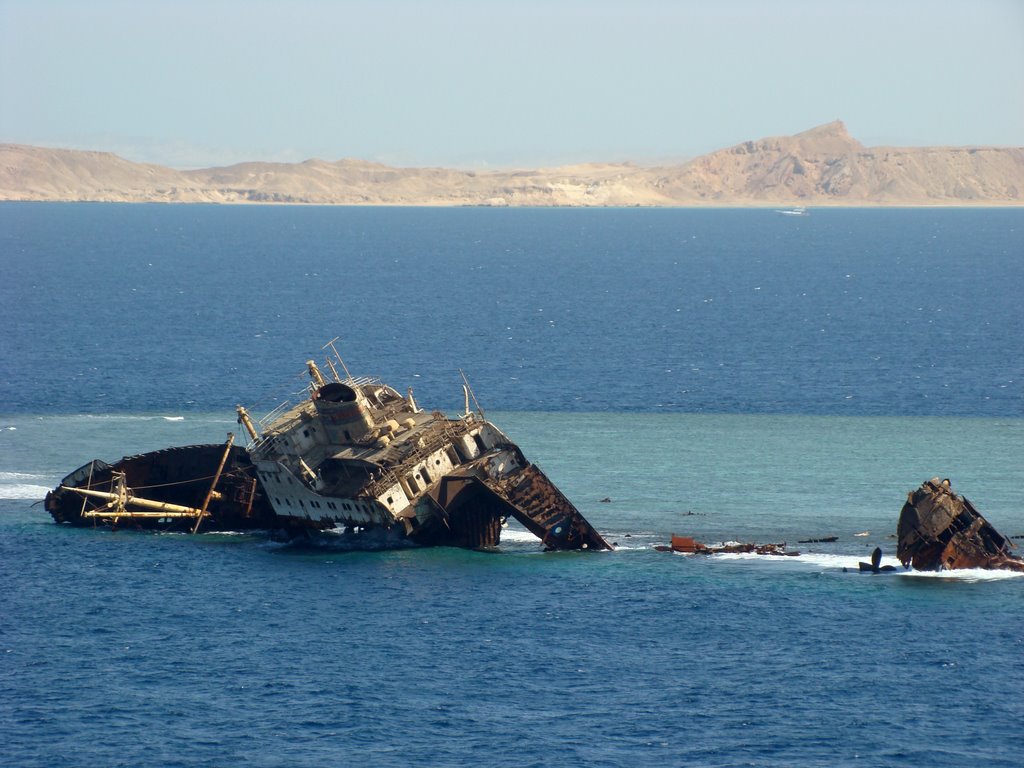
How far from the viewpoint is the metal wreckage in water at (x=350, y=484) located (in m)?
81.4

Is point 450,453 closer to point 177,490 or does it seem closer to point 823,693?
point 177,490

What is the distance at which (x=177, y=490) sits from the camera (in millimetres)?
91500

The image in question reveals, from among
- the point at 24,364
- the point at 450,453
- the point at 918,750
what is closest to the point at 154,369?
the point at 24,364

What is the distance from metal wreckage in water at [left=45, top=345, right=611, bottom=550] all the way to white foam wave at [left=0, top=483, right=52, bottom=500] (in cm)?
536

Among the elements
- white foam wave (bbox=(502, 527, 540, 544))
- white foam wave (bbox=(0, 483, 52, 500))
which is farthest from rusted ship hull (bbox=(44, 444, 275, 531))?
white foam wave (bbox=(502, 527, 540, 544))

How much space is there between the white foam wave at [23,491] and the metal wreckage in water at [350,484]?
5362mm

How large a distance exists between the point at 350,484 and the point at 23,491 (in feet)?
79.8

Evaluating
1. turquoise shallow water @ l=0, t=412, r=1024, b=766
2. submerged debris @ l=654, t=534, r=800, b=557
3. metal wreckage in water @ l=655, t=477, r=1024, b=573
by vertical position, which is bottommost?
turquoise shallow water @ l=0, t=412, r=1024, b=766

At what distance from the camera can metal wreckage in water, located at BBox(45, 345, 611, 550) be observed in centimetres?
8144

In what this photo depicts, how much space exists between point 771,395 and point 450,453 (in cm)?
5107

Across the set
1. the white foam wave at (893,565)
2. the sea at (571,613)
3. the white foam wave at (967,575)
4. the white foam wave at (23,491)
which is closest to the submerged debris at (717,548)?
the white foam wave at (893,565)

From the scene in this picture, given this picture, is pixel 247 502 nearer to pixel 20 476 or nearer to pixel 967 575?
pixel 20 476

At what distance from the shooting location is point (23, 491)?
94.3 m

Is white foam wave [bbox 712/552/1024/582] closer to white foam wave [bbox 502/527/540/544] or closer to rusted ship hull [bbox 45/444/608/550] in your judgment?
rusted ship hull [bbox 45/444/608/550]
